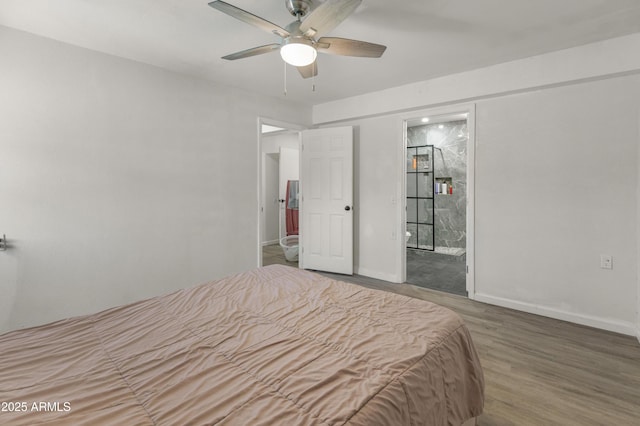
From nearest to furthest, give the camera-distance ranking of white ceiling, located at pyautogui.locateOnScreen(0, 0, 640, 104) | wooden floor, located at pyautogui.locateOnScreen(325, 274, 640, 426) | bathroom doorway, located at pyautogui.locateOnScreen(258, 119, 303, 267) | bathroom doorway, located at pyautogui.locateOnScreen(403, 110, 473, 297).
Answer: wooden floor, located at pyautogui.locateOnScreen(325, 274, 640, 426), white ceiling, located at pyautogui.locateOnScreen(0, 0, 640, 104), bathroom doorway, located at pyautogui.locateOnScreen(403, 110, 473, 297), bathroom doorway, located at pyautogui.locateOnScreen(258, 119, 303, 267)

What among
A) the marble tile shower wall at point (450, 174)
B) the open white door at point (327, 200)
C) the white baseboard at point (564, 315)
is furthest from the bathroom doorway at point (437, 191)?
the white baseboard at point (564, 315)

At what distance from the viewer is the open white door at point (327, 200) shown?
4387 millimetres

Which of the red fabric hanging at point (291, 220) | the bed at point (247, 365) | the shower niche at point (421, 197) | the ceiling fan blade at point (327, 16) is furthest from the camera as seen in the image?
the red fabric hanging at point (291, 220)

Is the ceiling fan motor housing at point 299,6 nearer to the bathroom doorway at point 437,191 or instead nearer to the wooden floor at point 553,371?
the wooden floor at point 553,371

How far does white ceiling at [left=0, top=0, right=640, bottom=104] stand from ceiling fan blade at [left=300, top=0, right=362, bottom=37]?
0.49m

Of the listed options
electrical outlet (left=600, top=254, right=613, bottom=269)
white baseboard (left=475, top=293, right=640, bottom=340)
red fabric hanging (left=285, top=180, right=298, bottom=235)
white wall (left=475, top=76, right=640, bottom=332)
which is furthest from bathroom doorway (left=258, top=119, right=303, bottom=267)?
electrical outlet (left=600, top=254, right=613, bottom=269)

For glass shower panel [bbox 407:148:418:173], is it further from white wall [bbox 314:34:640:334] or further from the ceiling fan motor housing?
the ceiling fan motor housing

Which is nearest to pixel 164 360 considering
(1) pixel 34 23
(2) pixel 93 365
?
(2) pixel 93 365

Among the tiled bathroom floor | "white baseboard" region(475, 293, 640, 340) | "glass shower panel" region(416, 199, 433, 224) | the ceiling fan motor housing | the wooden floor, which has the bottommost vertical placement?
the wooden floor

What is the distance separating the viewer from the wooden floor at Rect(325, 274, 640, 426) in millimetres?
1736

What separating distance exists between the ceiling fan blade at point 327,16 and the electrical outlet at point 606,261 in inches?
119

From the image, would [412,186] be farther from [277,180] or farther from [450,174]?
[277,180]

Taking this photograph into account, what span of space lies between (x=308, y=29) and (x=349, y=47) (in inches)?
15.0

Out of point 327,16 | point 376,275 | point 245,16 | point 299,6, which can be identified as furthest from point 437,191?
point 245,16
